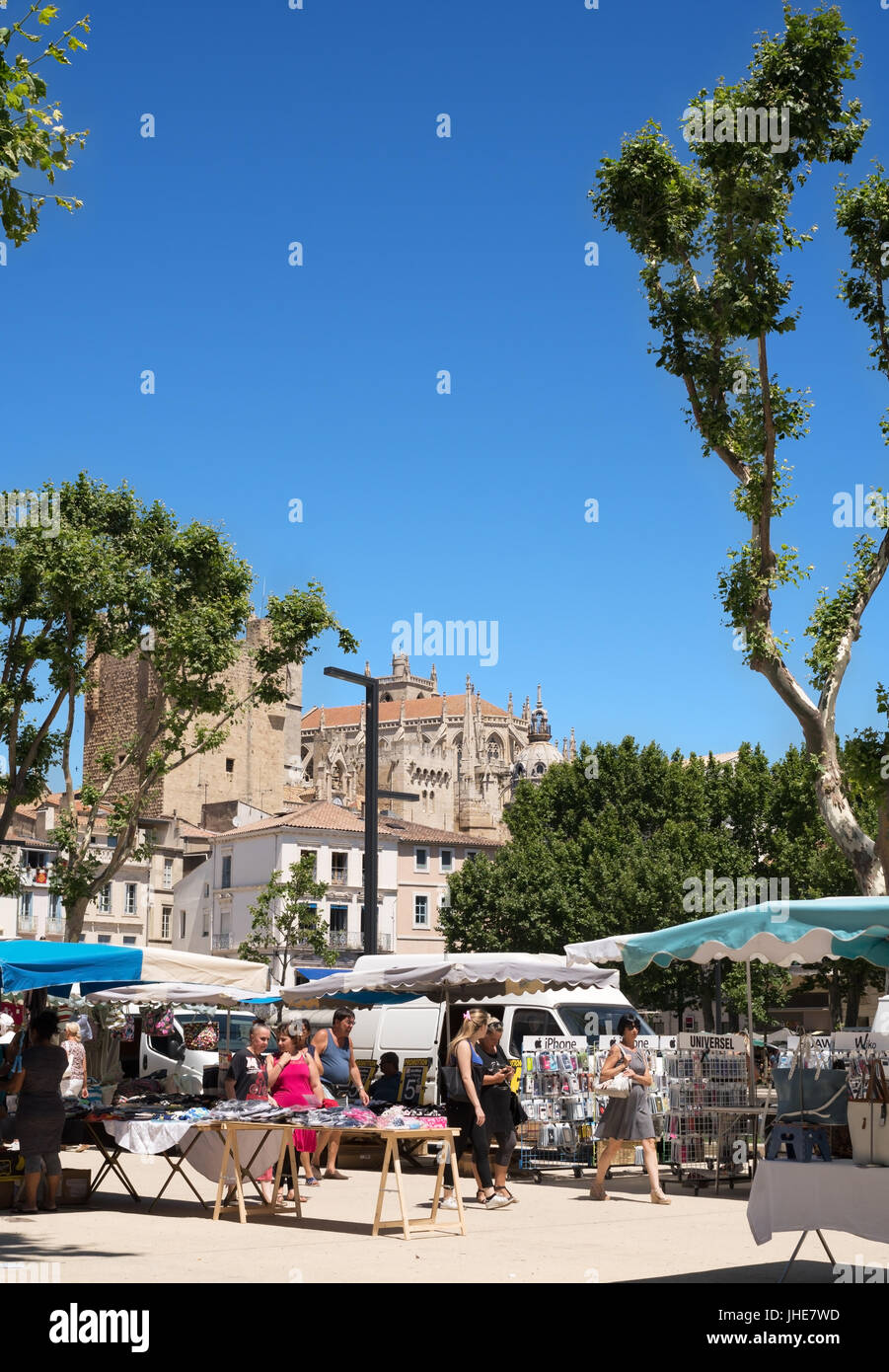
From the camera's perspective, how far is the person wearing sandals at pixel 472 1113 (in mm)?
12617

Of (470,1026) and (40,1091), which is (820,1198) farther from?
(40,1091)

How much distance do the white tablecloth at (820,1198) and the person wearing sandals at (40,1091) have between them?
5.78 m

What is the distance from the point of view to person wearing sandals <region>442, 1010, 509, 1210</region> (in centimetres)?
1262

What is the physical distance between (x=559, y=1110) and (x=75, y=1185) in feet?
19.5

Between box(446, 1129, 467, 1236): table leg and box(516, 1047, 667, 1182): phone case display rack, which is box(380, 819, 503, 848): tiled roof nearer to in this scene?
box(516, 1047, 667, 1182): phone case display rack

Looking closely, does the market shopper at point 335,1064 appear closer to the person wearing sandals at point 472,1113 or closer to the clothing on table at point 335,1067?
the clothing on table at point 335,1067

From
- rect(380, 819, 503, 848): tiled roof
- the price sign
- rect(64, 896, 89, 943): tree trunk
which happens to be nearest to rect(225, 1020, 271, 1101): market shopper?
the price sign

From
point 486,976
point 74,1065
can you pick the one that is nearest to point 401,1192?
point 486,976

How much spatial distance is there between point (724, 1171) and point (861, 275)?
10728mm

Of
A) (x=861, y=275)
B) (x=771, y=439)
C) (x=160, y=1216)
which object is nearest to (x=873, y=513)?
(x=771, y=439)

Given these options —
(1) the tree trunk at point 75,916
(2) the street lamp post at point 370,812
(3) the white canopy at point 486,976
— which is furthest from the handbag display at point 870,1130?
(1) the tree trunk at point 75,916

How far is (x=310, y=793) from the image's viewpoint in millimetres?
123062

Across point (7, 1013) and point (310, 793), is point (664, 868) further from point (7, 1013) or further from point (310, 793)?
point (310, 793)

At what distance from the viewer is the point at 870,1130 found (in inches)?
309
